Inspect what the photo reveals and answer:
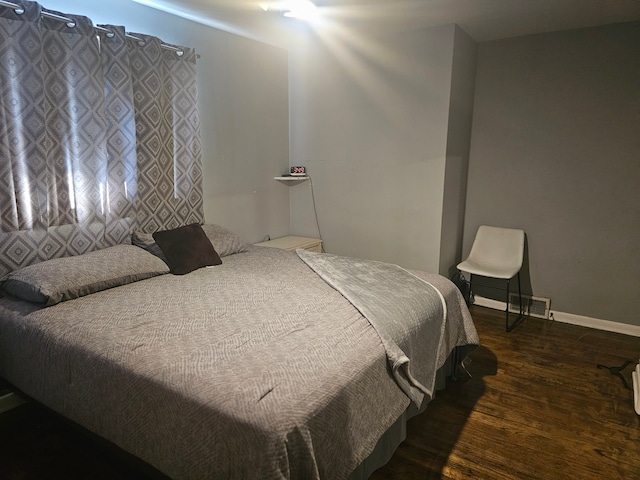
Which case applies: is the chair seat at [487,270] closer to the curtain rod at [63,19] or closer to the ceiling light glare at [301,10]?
the ceiling light glare at [301,10]

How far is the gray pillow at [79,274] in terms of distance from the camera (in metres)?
1.99

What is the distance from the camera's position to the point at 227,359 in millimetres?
1452

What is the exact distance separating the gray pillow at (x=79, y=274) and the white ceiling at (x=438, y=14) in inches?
68.5

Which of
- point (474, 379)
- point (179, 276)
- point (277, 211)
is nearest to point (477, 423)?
point (474, 379)

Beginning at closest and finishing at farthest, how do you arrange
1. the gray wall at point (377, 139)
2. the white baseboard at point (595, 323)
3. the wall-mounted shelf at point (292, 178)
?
the white baseboard at point (595, 323)
the gray wall at point (377, 139)
the wall-mounted shelf at point (292, 178)

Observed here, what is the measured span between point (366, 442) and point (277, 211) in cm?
292

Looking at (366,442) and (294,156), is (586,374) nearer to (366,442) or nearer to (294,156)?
(366,442)

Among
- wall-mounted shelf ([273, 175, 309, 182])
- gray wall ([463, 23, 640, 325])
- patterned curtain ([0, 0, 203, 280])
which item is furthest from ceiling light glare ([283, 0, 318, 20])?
gray wall ([463, 23, 640, 325])

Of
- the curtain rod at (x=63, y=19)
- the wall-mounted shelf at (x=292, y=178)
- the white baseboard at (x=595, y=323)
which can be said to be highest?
the curtain rod at (x=63, y=19)

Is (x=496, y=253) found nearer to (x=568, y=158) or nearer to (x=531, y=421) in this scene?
(x=568, y=158)

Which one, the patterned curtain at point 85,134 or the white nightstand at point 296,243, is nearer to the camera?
the patterned curtain at point 85,134

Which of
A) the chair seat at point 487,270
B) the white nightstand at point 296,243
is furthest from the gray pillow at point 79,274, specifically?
the chair seat at point 487,270

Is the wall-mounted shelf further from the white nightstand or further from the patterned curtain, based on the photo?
the patterned curtain

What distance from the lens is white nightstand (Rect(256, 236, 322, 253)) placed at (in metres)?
3.81
